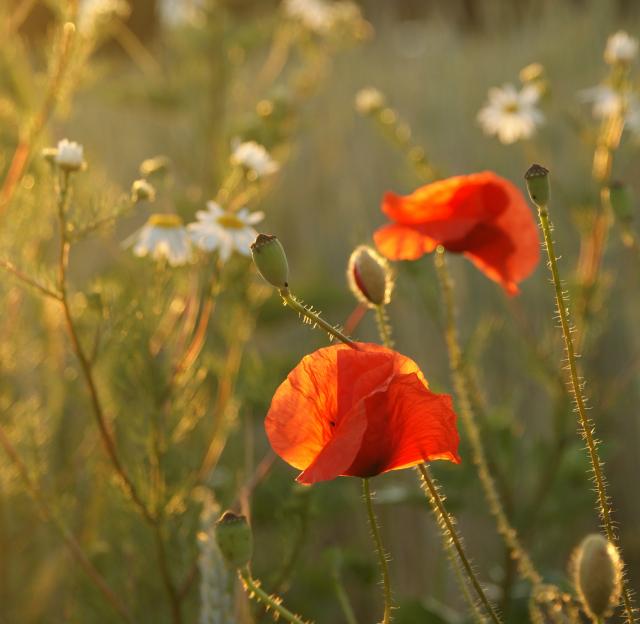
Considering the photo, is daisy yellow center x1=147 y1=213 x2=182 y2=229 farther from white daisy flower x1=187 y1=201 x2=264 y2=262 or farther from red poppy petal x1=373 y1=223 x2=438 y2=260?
red poppy petal x1=373 y1=223 x2=438 y2=260

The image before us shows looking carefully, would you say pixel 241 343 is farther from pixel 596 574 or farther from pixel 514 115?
pixel 596 574

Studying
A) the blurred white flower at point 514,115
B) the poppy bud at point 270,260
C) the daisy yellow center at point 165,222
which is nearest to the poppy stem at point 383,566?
the poppy bud at point 270,260

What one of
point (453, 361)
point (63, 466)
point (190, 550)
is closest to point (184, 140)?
point (63, 466)

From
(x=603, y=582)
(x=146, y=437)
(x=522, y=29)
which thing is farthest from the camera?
(x=522, y=29)

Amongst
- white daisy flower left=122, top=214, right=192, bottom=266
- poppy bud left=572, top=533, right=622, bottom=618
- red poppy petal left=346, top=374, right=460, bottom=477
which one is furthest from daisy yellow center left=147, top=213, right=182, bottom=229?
poppy bud left=572, top=533, right=622, bottom=618

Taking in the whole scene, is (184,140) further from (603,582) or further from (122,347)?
(603,582)

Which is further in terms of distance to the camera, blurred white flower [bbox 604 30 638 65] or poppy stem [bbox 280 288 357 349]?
blurred white flower [bbox 604 30 638 65]
